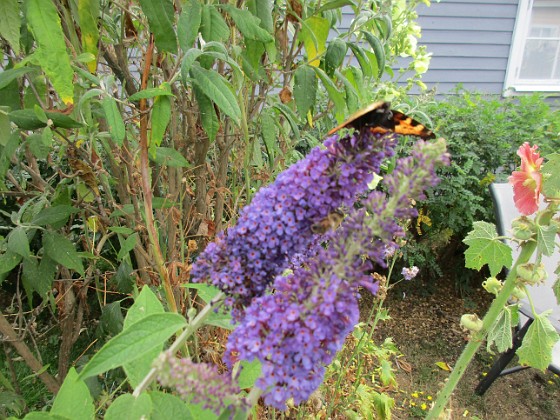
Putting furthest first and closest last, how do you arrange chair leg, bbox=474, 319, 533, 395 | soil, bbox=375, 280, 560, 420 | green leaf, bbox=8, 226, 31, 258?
soil, bbox=375, 280, 560, 420, chair leg, bbox=474, 319, 533, 395, green leaf, bbox=8, 226, 31, 258

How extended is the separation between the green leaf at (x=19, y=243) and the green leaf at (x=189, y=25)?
776 millimetres

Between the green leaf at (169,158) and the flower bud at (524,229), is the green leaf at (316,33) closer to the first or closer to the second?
the green leaf at (169,158)

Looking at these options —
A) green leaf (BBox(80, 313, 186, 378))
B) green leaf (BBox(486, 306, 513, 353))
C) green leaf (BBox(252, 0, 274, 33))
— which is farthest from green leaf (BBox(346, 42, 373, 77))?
green leaf (BBox(80, 313, 186, 378))

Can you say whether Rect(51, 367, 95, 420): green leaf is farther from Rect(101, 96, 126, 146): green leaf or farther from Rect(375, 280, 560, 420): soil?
Rect(375, 280, 560, 420): soil

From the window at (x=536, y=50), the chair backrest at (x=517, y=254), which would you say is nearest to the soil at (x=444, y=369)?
the chair backrest at (x=517, y=254)

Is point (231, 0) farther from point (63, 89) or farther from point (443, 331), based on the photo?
point (443, 331)

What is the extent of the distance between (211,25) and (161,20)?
0.13 m

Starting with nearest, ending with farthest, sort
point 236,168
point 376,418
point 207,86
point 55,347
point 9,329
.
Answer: point 207,86, point 9,329, point 236,168, point 376,418, point 55,347

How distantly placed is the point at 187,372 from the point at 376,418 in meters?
1.74

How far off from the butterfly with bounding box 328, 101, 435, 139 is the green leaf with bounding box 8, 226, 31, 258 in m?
1.04

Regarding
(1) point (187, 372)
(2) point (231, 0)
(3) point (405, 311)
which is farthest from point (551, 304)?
(1) point (187, 372)

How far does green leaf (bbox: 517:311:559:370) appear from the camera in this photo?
3.81 feet

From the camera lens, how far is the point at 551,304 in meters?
2.58

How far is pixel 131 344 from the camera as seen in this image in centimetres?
65
